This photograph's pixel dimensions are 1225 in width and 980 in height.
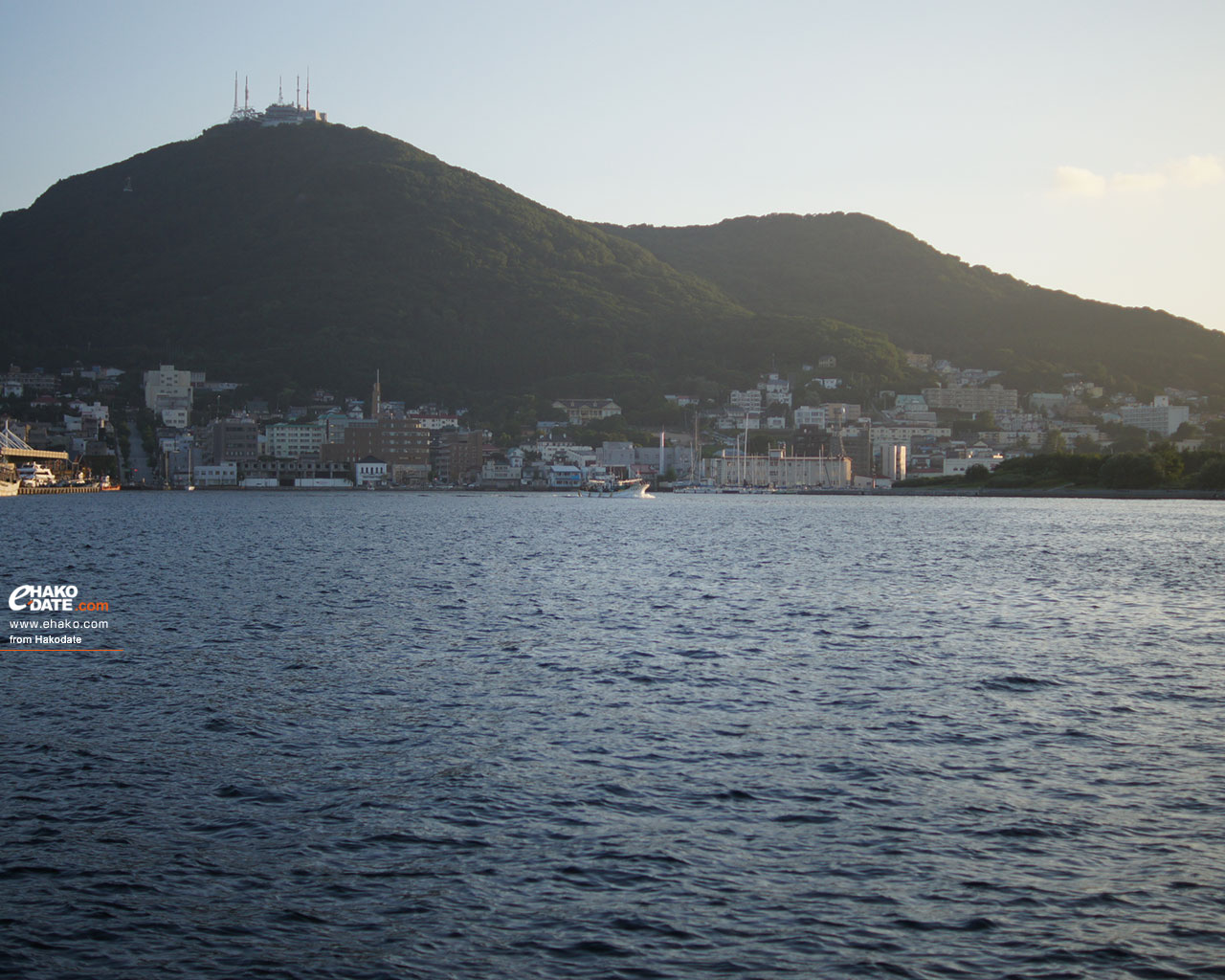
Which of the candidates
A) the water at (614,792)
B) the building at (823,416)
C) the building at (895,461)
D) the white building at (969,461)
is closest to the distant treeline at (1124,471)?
the white building at (969,461)

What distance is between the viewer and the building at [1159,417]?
613ft

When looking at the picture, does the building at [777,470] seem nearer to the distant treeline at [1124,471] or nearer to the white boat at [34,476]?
the distant treeline at [1124,471]

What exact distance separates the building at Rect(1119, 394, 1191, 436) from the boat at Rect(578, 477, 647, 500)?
96093 millimetres

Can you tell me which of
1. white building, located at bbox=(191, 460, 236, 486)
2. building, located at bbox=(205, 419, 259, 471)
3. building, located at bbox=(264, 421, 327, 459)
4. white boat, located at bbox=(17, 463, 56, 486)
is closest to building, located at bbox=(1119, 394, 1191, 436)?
building, located at bbox=(264, 421, 327, 459)

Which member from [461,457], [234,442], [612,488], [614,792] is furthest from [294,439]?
[614,792]

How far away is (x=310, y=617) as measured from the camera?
81.5 feet

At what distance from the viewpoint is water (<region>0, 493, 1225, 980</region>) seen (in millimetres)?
8203

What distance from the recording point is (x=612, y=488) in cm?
14262

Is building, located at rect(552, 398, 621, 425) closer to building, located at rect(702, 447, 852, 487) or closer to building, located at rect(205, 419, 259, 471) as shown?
building, located at rect(702, 447, 852, 487)

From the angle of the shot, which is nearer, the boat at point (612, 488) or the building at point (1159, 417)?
the boat at point (612, 488)

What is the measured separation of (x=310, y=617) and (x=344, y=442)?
136 m

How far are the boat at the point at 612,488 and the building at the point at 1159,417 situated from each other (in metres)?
96.1

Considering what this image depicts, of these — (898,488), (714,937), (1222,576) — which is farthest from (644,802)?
(898,488)

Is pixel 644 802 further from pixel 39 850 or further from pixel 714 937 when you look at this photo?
pixel 39 850
